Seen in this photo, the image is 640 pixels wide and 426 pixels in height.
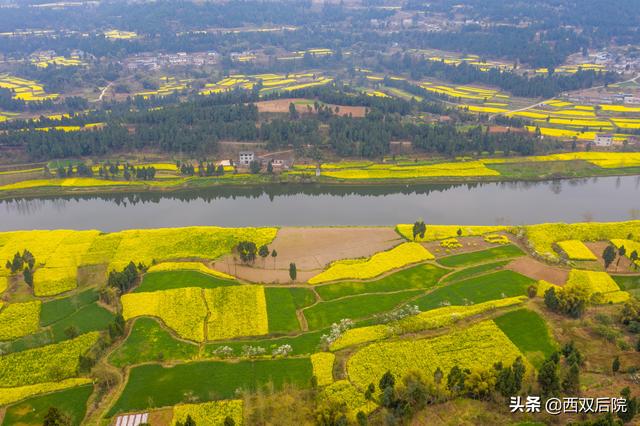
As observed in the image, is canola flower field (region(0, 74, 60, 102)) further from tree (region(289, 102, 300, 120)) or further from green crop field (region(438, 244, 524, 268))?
green crop field (region(438, 244, 524, 268))

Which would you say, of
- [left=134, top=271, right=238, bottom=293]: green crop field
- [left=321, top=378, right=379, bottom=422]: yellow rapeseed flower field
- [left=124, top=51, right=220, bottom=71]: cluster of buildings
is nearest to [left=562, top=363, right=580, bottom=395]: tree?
[left=321, top=378, right=379, bottom=422]: yellow rapeseed flower field

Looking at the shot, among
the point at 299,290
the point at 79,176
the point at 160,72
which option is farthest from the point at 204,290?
the point at 160,72

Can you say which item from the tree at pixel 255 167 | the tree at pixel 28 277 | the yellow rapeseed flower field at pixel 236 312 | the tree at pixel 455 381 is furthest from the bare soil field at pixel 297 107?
the tree at pixel 455 381

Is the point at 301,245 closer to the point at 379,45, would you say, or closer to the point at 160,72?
the point at 160,72

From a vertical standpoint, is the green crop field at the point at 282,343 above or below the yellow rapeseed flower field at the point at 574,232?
below

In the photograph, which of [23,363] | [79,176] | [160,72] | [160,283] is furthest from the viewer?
[160,72]

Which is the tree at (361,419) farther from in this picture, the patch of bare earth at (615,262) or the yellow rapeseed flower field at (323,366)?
the patch of bare earth at (615,262)
